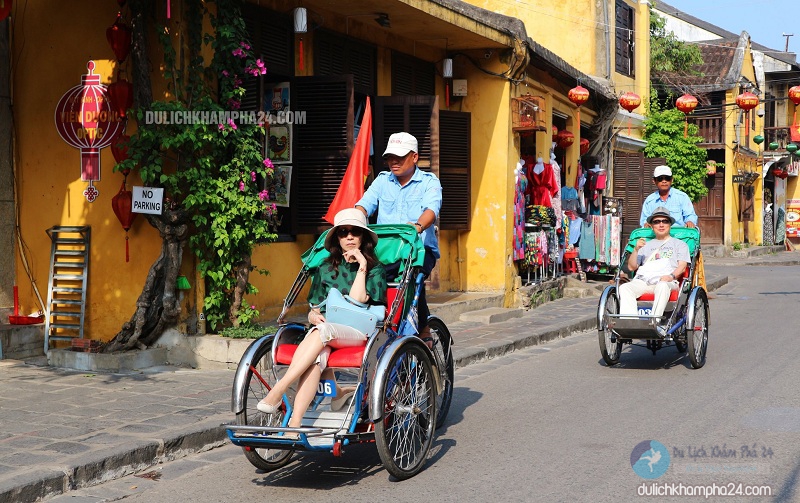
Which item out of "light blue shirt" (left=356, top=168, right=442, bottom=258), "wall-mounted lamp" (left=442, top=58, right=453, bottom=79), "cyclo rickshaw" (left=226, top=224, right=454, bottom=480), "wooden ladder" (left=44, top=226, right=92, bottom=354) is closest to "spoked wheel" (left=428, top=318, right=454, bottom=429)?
"light blue shirt" (left=356, top=168, right=442, bottom=258)

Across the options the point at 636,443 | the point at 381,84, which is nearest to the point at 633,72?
the point at 381,84

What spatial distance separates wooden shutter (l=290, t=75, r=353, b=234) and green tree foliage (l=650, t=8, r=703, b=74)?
23.2 meters

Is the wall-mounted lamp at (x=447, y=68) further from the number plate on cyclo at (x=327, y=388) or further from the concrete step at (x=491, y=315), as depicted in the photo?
the number plate on cyclo at (x=327, y=388)

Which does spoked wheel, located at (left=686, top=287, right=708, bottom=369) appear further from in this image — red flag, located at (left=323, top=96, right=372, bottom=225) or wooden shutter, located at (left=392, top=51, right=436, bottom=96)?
wooden shutter, located at (left=392, top=51, right=436, bottom=96)

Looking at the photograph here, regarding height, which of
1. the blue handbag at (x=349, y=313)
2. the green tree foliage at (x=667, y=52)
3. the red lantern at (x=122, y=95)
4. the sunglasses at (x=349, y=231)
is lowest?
the blue handbag at (x=349, y=313)

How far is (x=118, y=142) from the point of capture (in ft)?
29.2

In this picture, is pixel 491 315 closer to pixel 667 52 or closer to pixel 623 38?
pixel 623 38

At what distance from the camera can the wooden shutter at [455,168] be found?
1358 cm

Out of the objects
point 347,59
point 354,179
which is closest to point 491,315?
point 354,179

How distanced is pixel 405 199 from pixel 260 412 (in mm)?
2089

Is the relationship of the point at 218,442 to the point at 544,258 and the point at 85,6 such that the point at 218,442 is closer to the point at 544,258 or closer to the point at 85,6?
the point at 85,6

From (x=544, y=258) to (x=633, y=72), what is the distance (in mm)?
12038

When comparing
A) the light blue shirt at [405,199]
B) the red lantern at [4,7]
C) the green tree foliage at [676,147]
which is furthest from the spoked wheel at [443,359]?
the green tree foliage at [676,147]

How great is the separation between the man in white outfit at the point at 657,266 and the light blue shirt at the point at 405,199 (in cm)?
314
